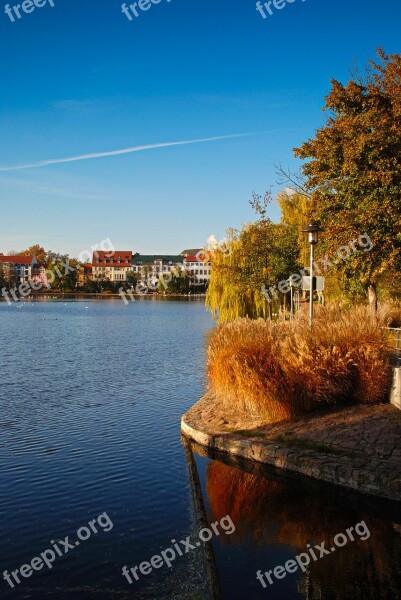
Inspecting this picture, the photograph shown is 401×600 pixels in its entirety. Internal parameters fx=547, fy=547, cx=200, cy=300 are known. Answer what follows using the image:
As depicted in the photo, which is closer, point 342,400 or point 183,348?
point 342,400

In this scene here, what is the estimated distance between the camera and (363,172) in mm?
20766

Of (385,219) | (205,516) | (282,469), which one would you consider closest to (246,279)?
(385,219)

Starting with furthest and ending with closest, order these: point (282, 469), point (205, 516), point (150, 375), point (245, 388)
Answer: point (150, 375) < point (245, 388) < point (282, 469) < point (205, 516)

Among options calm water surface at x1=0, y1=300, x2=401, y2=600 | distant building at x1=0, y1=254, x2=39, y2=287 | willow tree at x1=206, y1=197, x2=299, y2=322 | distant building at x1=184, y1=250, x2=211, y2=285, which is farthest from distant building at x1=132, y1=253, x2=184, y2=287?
calm water surface at x1=0, y1=300, x2=401, y2=600

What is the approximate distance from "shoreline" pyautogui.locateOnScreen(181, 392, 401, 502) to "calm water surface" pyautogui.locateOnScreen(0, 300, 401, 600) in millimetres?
334

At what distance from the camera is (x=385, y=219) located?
19.9m

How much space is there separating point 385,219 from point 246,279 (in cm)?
1559

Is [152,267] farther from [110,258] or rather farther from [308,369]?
[308,369]

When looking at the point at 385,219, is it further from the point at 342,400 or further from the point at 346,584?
the point at 346,584

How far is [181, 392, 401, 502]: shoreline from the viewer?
11.2 metres

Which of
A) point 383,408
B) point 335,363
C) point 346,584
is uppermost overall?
point 335,363

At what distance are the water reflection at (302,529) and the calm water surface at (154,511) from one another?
0.07 feet

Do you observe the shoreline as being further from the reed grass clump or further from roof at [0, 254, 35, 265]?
roof at [0, 254, 35, 265]

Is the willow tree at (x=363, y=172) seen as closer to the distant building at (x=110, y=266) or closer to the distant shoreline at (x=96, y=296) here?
the distant shoreline at (x=96, y=296)
